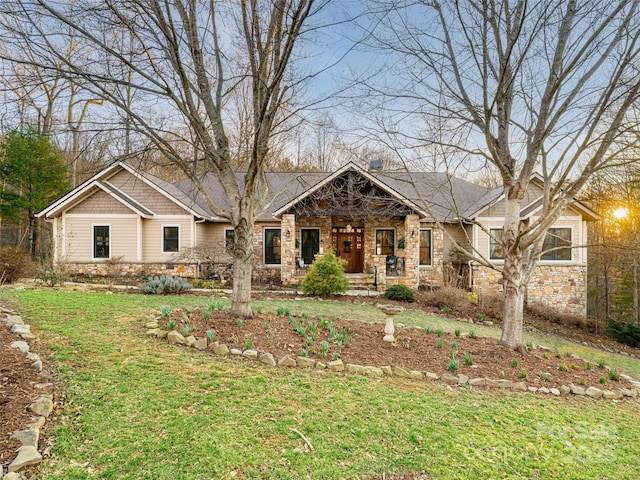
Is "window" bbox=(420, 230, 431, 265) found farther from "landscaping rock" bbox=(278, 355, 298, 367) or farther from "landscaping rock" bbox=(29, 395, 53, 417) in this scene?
"landscaping rock" bbox=(29, 395, 53, 417)

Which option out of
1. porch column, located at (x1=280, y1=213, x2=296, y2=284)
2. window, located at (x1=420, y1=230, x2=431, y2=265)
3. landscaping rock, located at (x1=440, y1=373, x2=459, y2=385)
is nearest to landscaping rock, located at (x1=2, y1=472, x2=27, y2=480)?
landscaping rock, located at (x1=440, y1=373, x2=459, y2=385)

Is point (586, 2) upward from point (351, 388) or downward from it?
upward

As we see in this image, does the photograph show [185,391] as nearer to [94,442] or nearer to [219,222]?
[94,442]

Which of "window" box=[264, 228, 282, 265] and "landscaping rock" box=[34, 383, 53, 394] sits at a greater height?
"window" box=[264, 228, 282, 265]

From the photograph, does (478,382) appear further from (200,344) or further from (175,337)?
(175,337)

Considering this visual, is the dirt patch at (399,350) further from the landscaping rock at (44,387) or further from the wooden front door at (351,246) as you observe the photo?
the wooden front door at (351,246)

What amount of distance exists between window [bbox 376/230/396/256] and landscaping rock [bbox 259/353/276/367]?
1165cm

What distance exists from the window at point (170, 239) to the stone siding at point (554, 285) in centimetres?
1312

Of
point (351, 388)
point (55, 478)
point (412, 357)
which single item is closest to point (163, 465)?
point (55, 478)

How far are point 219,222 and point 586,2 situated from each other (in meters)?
14.7

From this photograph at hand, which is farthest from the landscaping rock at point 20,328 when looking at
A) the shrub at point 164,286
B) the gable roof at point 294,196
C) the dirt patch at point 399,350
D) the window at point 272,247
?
the window at point 272,247

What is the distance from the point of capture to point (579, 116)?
5098 mm

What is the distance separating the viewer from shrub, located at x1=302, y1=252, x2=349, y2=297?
11453 mm

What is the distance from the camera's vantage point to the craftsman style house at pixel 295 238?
45.4ft
